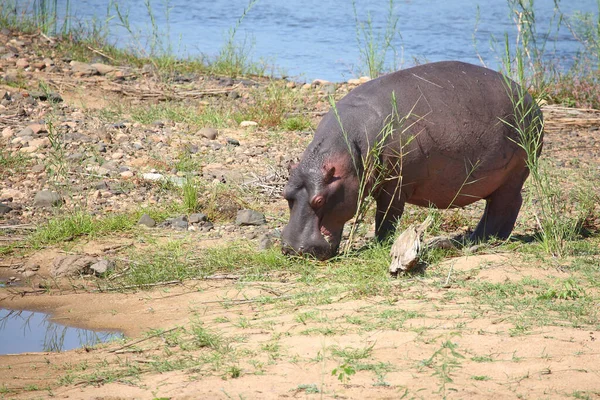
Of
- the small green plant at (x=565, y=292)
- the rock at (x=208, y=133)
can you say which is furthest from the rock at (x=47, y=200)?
the small green plant at (x=565, y=292)

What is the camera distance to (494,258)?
5590 millimetres

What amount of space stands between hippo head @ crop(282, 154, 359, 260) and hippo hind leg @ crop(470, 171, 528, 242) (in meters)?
1.30

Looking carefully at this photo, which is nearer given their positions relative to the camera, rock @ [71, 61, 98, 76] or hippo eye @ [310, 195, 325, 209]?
hippo eye @ [310, 195, 325, 209]

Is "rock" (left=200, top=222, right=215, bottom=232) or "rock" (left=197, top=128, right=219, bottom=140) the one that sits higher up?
"rock" (left=197, top=128, right=219, bottom=140)

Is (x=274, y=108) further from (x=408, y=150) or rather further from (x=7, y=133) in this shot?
(x=408, y=150)

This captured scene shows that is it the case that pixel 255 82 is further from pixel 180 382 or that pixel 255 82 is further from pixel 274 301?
pixel 180 382

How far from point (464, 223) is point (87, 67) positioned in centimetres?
608

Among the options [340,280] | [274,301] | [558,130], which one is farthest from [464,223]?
[558,130]

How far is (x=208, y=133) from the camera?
908 cm

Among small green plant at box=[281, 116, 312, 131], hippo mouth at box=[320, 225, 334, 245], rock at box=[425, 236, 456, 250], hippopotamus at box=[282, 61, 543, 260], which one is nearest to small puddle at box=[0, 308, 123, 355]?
hippopotamus at box=[282, 61, 543, 260]

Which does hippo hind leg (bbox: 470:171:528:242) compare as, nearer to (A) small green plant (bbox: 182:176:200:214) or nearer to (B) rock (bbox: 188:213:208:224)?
(B) rock (bbox: 188:213:208:224)

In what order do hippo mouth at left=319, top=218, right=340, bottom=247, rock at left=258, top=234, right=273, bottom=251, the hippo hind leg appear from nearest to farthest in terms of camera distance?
1. hippo mouth at left=319, top=218, right=340, bottom=247
2. rock at left=258, top=234, right=273, bottom=251
3. the hippo hind leg

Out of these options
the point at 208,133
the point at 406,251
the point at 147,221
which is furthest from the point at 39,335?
the point at 208,133

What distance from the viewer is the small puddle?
4855 millimetres
